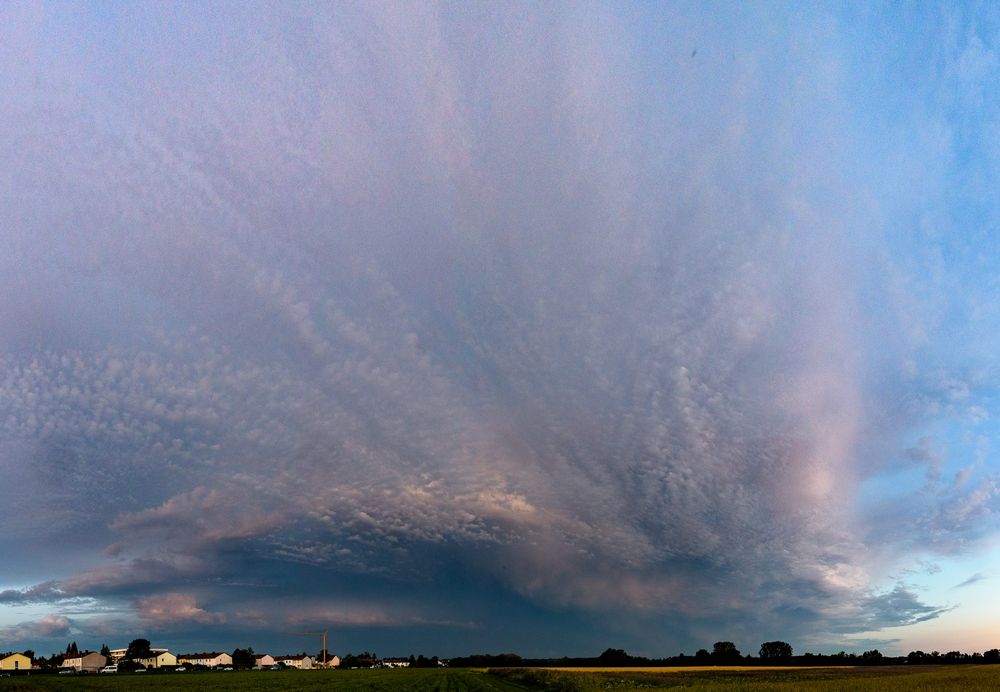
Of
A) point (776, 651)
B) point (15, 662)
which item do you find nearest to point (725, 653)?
point (776, 651)

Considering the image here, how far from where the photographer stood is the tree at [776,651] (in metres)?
190

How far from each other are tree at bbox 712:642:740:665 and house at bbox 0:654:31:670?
211486 mm

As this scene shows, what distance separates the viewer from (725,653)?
192000 millimetres

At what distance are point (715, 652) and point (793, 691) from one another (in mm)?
174460

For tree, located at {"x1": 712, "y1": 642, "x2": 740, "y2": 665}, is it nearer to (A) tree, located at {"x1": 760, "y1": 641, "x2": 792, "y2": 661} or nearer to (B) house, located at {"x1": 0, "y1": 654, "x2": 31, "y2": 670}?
(A) tree, located at {"x1": 760, "y1": 641, "x2": 792, "y2": 661}

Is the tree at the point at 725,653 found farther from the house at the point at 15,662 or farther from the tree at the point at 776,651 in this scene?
the house at the point at 15,662

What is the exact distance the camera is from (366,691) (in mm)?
66375

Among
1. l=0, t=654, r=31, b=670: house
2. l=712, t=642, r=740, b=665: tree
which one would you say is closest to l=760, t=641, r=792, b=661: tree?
l=712, t=642, r=740, b=665: tree

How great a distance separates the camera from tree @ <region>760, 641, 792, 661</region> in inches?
7495

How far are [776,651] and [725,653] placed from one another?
17.8 m

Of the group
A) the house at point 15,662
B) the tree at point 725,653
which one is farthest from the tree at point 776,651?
the house at point 15,662

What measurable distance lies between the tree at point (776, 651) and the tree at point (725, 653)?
919cm

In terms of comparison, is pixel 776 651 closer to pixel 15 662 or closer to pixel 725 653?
pixel 725 653

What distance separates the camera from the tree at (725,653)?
18425 centimetres
